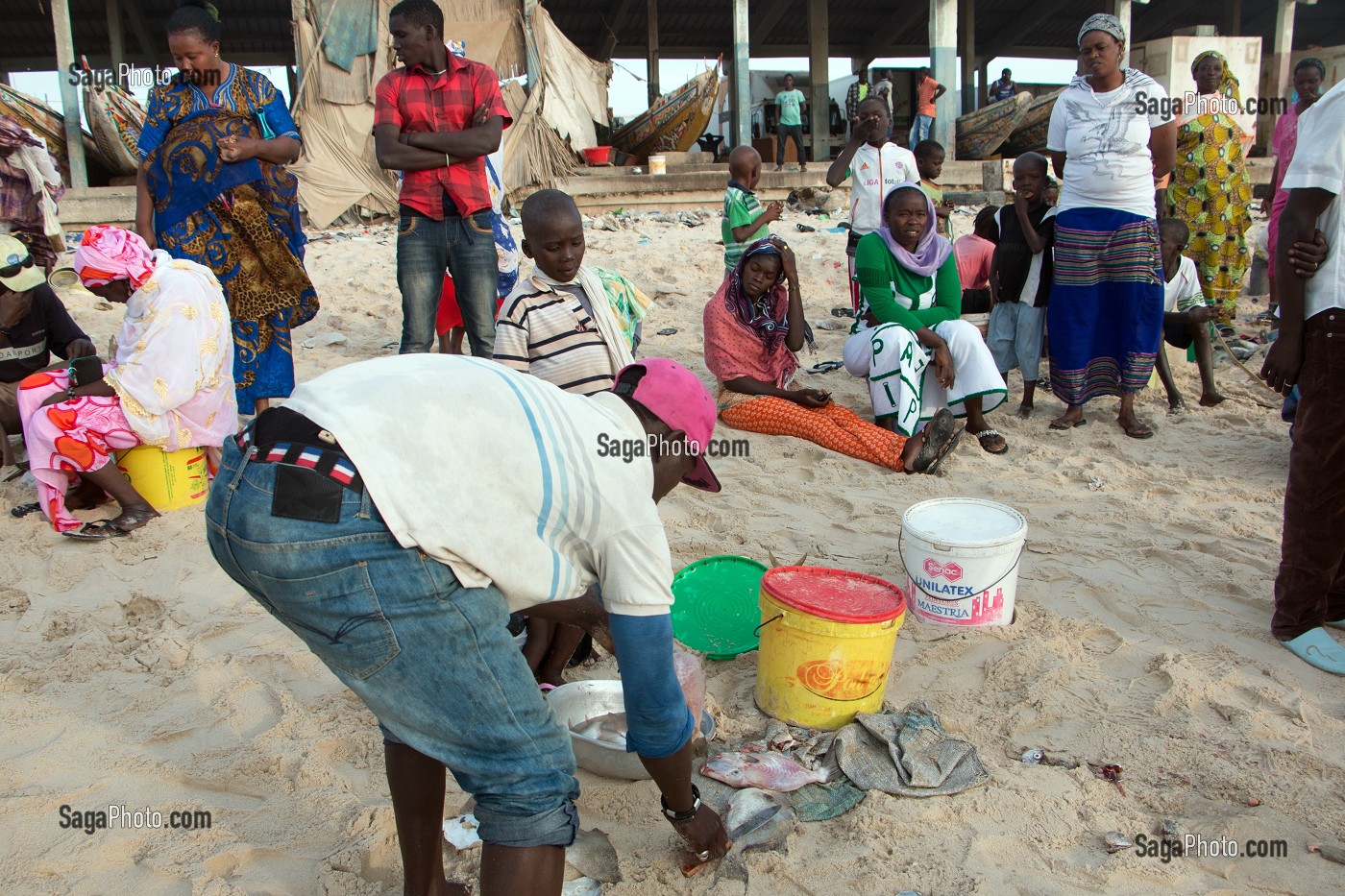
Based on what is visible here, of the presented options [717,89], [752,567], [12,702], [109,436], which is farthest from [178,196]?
[717,89]

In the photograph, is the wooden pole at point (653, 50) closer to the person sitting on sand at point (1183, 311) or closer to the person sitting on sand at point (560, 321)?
the person sitting on sand at point (1183, 311)

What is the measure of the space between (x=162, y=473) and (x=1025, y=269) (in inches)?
173

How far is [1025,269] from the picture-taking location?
5.11m

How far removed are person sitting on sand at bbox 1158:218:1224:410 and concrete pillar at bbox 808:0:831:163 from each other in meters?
10.6

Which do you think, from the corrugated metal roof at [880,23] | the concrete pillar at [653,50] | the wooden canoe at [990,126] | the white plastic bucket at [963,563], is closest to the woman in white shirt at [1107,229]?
the white plastic bucket at [963,563]

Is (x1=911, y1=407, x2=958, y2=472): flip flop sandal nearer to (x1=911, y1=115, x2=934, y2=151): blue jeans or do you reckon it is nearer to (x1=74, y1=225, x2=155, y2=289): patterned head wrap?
(x1=74, y1=225, x2=155, y2=289): patterned head wrap

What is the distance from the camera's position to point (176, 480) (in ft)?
13.0

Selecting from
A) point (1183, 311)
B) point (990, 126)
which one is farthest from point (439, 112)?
point (990, 126)

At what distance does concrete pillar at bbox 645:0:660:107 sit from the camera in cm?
1521

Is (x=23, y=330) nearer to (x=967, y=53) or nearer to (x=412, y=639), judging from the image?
(x=412, y=639)

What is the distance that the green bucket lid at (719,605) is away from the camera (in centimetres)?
283

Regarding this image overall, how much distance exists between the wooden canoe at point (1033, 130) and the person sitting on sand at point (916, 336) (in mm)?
10222

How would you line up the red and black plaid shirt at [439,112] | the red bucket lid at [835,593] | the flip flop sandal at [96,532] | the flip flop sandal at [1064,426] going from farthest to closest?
the flip flop sandal at [1064,426] < the red and black plaid shirt at [439,112] < the flip flop sandal at [96,532] < the red bucket lid at [835,593]

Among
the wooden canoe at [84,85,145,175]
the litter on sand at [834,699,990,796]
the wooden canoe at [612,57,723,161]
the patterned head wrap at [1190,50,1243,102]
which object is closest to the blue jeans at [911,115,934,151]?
the wooden canoe at [612,57,723,161]
